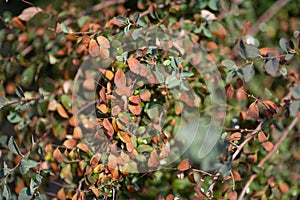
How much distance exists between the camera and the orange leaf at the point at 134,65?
45.7 inches

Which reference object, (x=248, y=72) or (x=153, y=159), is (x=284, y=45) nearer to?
(x=248, y=72)

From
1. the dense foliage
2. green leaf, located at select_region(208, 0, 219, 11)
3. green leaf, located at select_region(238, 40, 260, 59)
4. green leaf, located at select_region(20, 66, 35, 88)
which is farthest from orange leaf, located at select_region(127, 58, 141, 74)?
green leaf, located at select_region(20, 66, 35, 88)

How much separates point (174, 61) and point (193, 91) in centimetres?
25

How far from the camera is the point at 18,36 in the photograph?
167 centimetres

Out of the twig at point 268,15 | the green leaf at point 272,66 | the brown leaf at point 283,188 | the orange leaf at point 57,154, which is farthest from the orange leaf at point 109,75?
the twig at point 268,15

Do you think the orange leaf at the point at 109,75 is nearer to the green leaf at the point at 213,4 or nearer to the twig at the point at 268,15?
→ the green leaf at the point at 213,4

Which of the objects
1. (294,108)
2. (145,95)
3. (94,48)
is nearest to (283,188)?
(294,108)

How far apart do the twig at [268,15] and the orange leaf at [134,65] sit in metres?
1.08

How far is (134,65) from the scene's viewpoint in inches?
45.8

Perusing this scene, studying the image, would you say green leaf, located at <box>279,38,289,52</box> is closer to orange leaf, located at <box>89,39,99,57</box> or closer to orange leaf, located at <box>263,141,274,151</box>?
orange leaf, located at <box>263,141,274,151</box>

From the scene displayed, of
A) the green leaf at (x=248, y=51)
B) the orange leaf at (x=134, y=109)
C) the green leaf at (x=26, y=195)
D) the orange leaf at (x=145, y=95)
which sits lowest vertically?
the green leaf at (x=26, y=195)

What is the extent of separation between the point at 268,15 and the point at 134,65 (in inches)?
46.3

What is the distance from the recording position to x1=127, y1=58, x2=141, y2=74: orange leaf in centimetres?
116

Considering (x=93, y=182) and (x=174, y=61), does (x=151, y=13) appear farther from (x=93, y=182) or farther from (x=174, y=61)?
(x=93, y=182)
